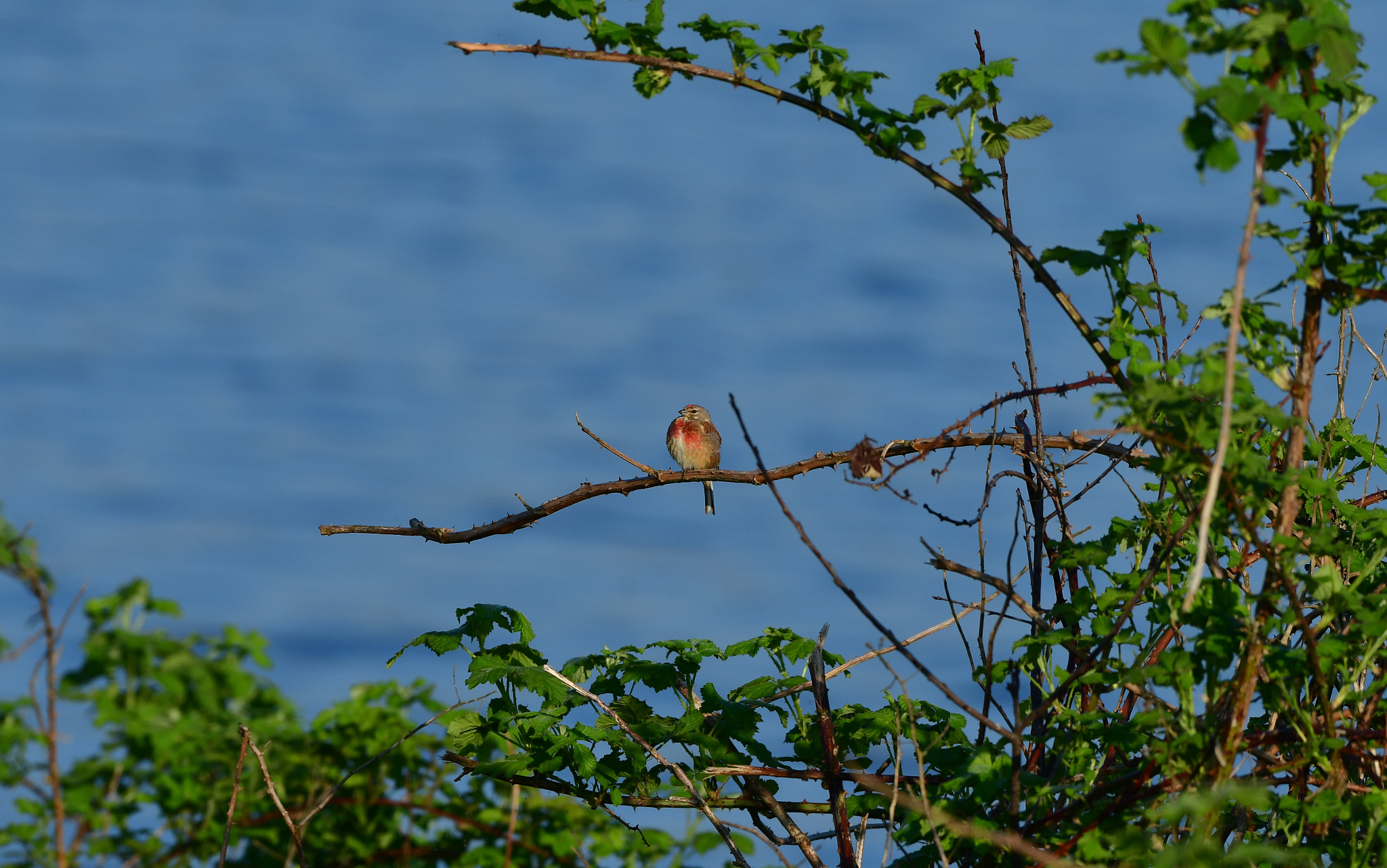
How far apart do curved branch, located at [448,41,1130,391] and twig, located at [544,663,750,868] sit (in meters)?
1.53

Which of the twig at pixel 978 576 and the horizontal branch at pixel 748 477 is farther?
the horizontal branch at pixel 748 477

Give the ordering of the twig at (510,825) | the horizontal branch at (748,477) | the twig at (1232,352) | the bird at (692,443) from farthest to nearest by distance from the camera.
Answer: the bird at (692,443)
the twig at (510,825)
the horizontal branch at (748,477)
the twig at (1232,352)

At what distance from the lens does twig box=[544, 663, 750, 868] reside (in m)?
3.41

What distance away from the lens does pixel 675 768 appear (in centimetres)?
353

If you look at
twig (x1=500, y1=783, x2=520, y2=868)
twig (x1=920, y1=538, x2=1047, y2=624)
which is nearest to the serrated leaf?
twig (x1=920, y1=538, x2=1047, y2=624)

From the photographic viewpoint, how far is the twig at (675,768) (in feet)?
11.2

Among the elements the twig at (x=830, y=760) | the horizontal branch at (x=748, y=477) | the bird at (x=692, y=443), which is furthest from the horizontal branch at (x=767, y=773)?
the bird at (x=692, y=443)

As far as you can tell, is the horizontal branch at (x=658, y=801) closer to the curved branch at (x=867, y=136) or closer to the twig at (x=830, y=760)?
the twig at (x=830, y=760)

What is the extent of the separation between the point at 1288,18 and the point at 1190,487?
5.10ft

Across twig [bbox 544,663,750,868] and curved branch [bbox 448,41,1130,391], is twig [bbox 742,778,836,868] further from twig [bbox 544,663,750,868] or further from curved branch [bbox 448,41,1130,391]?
curved branch [bbox 448,41,1130,391]

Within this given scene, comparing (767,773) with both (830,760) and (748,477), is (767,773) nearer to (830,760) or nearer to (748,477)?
(830,760)

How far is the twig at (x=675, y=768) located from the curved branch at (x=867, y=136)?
1.53 meters

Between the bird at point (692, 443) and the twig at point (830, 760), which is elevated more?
the bird at point (692, 443)

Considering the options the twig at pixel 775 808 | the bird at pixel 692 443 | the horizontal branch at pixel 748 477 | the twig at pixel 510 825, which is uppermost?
the bird at pixel 692 443
